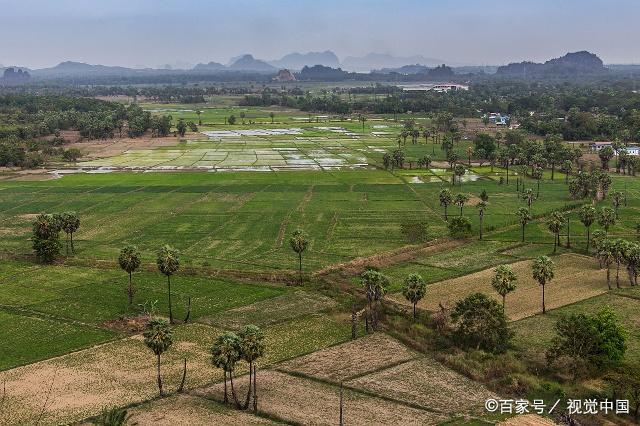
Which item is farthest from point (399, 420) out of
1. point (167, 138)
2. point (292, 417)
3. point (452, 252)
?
point (167, 138)

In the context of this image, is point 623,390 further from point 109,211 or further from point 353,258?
point 109,211

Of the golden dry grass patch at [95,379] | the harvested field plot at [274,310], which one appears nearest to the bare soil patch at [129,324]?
the golden dry grass patch at [95,379]

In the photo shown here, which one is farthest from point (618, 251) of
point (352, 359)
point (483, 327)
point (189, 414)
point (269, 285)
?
point (189, 414)

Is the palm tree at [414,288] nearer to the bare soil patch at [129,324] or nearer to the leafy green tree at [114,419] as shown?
the bare soil patch at [129,324]

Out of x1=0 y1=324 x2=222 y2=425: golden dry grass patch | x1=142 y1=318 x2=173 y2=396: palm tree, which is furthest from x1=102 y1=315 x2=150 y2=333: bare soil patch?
x1=142 y1=318 x2=173 y2=396: palm tree

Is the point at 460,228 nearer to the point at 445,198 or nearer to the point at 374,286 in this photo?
the point at 445,198

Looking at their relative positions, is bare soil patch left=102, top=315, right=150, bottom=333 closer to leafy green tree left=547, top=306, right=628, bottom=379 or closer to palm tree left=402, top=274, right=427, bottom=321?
palm tree left=402, top=274, right=427, bottom=321

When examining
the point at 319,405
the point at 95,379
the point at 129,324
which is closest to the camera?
the point at 319,405
